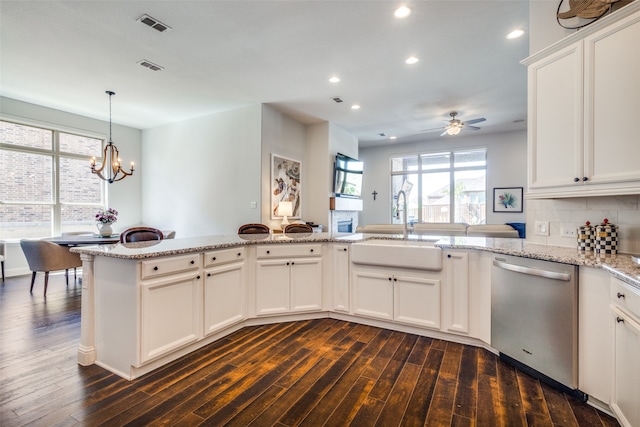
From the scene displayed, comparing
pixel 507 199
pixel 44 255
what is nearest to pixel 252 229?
pixel 44 255

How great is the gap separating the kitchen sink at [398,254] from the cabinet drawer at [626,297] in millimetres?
1120

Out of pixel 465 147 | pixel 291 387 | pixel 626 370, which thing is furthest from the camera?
pixel 465 147

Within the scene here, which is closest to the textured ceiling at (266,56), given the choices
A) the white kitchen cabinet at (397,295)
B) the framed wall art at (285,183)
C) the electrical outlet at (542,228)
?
the framed wall art at (285,183)

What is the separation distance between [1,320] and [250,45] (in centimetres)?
403

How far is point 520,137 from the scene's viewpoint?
759 centimetres

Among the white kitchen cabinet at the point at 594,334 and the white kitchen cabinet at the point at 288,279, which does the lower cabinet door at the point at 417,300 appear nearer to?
the white kitchen cabinet at the point at 288,279

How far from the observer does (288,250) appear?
308cm

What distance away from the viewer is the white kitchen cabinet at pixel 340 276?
3.11m

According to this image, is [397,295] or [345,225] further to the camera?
[345,225]

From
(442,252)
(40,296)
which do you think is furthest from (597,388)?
(40,296)

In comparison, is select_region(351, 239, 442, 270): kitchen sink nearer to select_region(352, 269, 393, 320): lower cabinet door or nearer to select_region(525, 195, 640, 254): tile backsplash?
select_region(352, 269, 393, 320): lower cabinet door

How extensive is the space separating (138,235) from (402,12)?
3536 millimetres

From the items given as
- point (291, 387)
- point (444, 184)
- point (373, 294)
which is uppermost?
point (444, 184)

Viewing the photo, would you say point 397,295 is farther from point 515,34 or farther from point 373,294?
point 515,34
